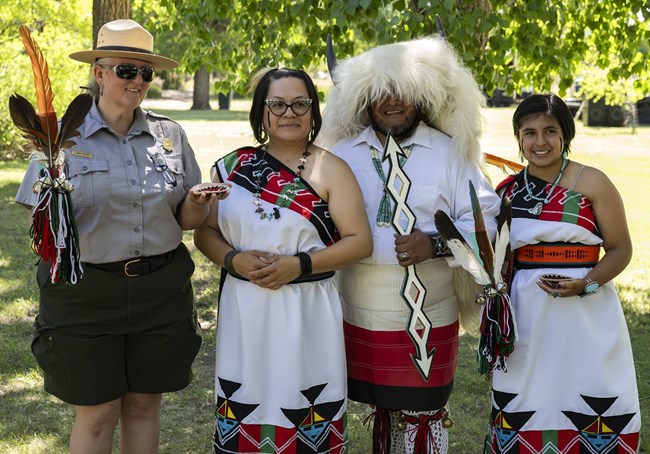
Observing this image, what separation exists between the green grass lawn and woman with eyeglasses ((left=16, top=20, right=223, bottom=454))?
1.13 meters

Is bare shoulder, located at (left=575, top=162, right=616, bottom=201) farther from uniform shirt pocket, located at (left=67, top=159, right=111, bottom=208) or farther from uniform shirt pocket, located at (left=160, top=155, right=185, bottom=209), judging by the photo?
uniform shirt pocket, located at (left=67, top=159, right=111, bottom=208)

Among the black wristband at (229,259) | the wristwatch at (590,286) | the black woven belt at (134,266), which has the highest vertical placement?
the wristwatch at (590,286)

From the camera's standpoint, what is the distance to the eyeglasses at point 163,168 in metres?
2.86

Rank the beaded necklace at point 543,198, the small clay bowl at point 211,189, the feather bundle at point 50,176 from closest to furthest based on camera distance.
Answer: the feather bundle at point 50,176, the small clay bowl at point 211,189, the beaded necklace at point 543,198

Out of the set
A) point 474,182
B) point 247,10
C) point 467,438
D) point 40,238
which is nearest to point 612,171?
point 247,10

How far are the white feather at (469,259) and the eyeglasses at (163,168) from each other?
1.03 m

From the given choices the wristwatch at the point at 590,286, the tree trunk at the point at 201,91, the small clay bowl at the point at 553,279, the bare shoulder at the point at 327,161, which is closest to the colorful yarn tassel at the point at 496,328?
the small clay bowl at the point at 553,279

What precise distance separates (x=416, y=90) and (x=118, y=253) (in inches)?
49.2

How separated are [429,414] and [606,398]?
2.16 ft

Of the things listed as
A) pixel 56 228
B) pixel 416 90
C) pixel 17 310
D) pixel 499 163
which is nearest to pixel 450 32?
pixel 499 163

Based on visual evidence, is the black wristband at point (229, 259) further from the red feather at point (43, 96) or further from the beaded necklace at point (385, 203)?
the red feather at point (43, 96)

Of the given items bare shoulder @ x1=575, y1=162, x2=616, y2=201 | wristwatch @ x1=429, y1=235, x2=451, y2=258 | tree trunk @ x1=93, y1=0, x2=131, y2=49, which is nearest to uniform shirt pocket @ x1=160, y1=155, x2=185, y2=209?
wristwatch @ x1=429, y1=235, x2=451, y2=258

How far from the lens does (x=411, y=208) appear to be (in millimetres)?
2953

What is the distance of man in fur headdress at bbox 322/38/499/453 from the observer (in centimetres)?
297
